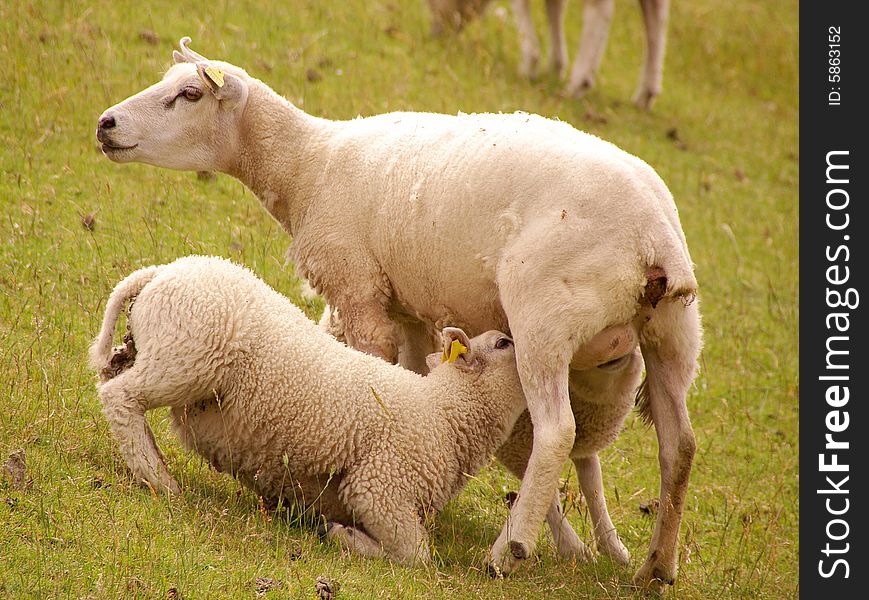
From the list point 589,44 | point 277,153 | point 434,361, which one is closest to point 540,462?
point 434,361

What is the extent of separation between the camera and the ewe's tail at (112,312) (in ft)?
16.0

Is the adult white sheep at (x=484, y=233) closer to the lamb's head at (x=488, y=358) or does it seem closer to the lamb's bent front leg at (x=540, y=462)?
the lamb's bent front leg at (x=540, y=462)

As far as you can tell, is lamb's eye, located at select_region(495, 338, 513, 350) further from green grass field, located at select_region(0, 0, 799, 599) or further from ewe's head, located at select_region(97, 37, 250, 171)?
ewe's head, located at select_region(97, 37, 250, 171)

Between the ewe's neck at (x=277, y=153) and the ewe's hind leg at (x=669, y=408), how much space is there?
198cm

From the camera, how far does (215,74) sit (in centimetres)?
562

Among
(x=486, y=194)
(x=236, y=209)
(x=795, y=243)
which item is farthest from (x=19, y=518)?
(x=795, y=243)

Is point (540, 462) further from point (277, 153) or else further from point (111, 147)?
point (111, 147)

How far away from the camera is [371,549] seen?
4.82 metres

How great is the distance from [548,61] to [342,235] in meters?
7.80

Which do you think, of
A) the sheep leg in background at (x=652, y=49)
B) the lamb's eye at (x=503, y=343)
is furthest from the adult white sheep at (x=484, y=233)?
the sheep leg in background at (x=652, y=49)

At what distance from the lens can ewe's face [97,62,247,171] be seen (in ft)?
18.4

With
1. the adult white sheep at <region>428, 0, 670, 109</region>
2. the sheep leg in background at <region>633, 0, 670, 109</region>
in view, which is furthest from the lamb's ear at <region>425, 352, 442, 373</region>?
the sheep leg in background at <region>633, 0, 670, 109</region>

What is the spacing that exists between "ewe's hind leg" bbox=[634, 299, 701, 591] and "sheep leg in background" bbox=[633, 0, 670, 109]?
8.44 metres
